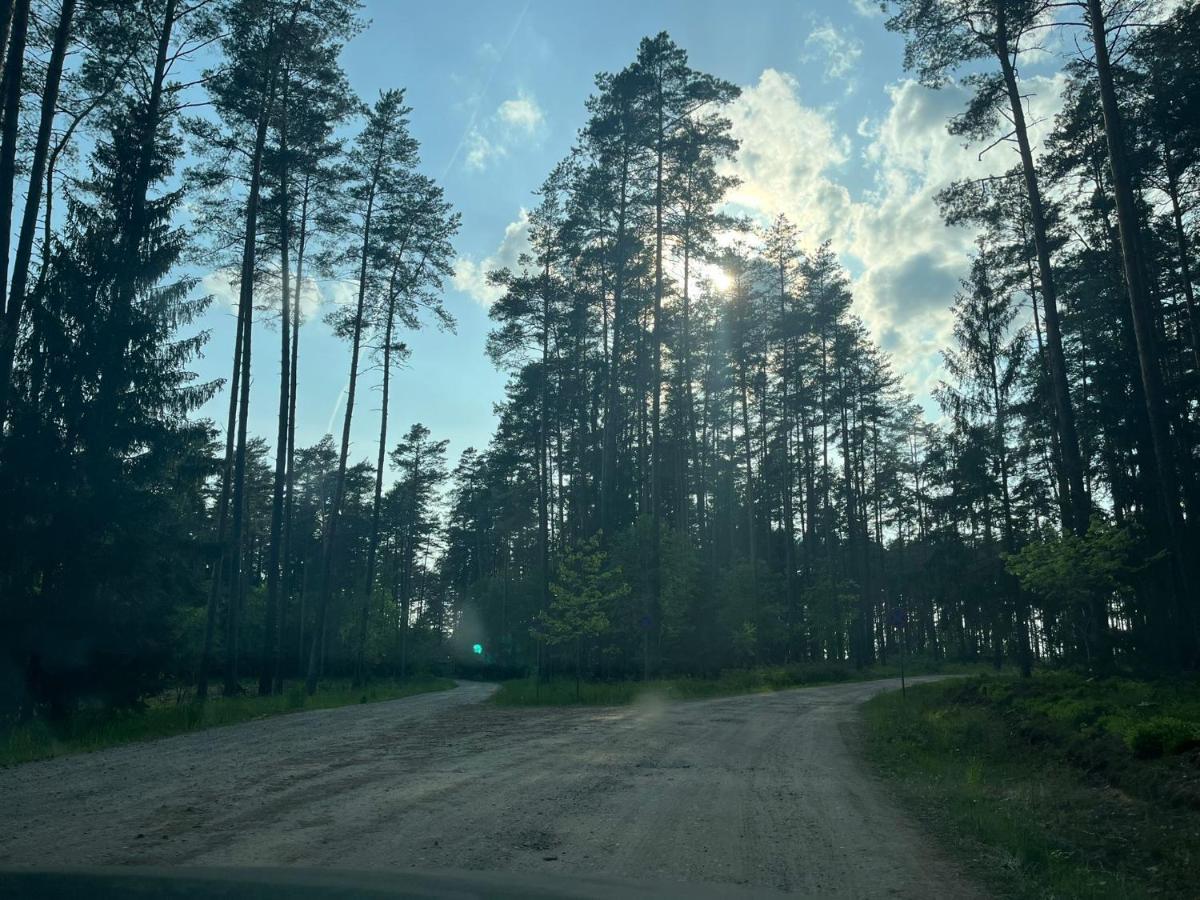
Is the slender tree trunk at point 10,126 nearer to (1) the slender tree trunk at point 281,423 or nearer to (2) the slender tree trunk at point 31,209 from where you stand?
(2) the slender tree trunk at point 31,209

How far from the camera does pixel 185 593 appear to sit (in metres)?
17.9

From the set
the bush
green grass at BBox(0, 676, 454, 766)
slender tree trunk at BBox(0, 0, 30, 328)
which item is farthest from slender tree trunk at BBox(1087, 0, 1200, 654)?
slender tree trunk at BBox(0, 0, 30, 328)

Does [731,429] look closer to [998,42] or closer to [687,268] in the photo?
[687,268]

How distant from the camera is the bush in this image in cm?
862

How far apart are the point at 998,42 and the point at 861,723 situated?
1636 centimetres

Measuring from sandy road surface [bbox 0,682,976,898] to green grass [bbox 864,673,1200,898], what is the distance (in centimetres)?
58

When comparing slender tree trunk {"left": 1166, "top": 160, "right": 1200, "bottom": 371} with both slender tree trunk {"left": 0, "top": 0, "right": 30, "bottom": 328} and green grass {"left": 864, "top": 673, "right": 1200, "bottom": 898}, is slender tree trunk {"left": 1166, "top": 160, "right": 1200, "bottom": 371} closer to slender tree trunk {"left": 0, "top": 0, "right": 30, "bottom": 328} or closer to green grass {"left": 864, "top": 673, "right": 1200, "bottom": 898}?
green grass {"left": 864, "top": 673, "right": 1200, "bottom": 898}

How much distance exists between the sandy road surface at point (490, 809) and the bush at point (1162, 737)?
2885 mm

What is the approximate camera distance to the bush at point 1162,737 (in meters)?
8.62

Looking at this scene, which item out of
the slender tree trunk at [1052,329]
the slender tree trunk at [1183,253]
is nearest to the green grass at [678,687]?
the slender tree trunk at [1052,329]

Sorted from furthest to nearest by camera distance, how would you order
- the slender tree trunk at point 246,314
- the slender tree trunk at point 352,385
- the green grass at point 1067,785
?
the slender tree trunk at point 352,385, the slender tree trunk at point 246,314, the green grass at point 1067,785

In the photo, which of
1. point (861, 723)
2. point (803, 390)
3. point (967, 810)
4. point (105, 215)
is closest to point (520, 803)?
point (967, 810)

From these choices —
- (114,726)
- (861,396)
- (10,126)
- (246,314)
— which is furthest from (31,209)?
(861,396)

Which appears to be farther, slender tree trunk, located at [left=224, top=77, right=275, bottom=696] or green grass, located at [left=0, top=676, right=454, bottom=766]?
slender tree trunk, located at [left=224, top=77, right=275, bottom=696]
